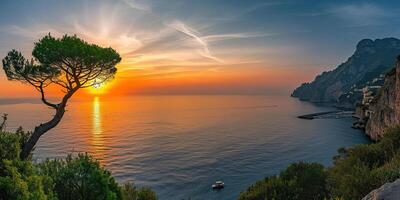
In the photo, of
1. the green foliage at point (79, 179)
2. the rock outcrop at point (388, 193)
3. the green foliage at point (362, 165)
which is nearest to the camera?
the rock outcrop at point (388, 193)

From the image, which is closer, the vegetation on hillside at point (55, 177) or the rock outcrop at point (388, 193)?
the rock outcrop at point (388, 193)

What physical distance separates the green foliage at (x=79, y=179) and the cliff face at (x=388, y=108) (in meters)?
96.5

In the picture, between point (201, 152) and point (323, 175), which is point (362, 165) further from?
point (201, 152)

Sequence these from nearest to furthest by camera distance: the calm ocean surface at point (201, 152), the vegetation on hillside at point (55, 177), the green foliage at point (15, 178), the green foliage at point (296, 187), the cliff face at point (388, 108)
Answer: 1. the green foliage at point (15, 178)
2. the vegetation on hillside at point (55, 177)
3. the green foliage at point (296, 187)
4. the calm ocean surface at point (201, 152)
5. the cliff face at point (388, 108)

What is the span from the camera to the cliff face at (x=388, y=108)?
10244 centimetres

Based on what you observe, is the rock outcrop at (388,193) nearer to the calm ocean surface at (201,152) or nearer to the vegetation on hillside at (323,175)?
the vegetation on hillside at (323,175)

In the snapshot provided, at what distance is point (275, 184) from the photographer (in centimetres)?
3897

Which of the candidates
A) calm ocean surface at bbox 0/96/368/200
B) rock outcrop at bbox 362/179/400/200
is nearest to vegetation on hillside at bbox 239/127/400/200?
rock outcrop at bbox 362/179/400/200

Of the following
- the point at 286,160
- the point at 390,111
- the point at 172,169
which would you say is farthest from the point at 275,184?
the point at 390,111

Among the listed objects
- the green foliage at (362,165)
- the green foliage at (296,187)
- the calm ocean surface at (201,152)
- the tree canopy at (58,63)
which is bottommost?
the calm ocean surface at (201,152)

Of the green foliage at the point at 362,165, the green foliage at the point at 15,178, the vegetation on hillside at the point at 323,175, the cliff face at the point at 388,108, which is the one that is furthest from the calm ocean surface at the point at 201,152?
the green foliage at the point at 15,178

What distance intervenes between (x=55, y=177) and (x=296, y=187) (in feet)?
86.5

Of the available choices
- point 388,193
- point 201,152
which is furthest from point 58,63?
point 201,152

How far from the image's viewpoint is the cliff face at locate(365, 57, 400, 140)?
10244cm
